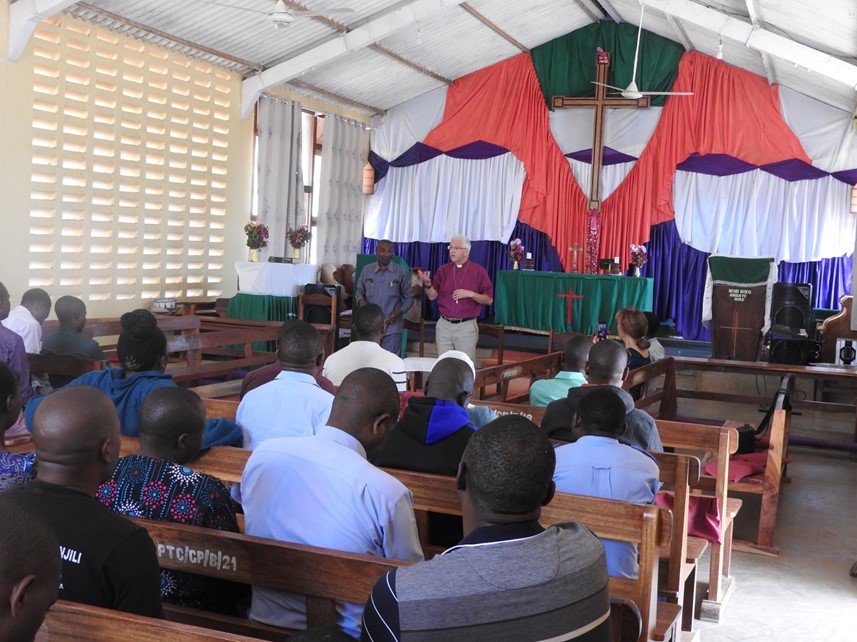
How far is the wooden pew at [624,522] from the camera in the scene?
225 cm

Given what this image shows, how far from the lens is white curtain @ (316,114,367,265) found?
12383 millimetres

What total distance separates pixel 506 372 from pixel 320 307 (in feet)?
16.6

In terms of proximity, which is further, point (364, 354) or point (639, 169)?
point (639, 169)

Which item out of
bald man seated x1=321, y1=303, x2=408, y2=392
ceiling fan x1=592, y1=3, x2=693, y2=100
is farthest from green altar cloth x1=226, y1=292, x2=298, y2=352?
bald man seated x1=321, y1=303, x2=408, y2=392

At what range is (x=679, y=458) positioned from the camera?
3182 millimetres

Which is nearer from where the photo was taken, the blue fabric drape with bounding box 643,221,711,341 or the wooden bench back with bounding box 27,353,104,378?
the wooden bench back with bounding box 27,353,104,378

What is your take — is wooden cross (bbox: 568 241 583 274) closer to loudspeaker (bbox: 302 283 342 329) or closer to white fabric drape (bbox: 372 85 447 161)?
white fabric drape (bbox: 372 85 447 161)

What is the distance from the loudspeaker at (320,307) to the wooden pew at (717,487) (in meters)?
5.82

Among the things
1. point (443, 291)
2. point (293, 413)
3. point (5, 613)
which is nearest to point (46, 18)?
point (443, 291)

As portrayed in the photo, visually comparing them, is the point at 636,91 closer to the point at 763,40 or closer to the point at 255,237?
the point at 763,40

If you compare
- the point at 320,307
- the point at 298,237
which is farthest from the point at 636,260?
the point at 298,237

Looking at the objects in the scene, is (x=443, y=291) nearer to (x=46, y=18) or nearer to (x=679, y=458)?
(x=46, y=18)

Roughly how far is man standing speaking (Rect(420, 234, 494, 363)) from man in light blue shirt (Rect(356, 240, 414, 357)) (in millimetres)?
255

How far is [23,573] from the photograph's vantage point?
3.33 feet
